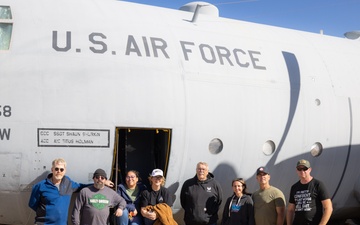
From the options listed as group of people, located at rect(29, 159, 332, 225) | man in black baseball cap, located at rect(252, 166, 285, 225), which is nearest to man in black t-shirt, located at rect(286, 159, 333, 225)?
group of people, located at rect(29, 159, 332, 225)

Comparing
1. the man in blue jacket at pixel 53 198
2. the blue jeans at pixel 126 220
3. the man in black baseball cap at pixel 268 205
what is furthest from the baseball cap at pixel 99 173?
the man in black baseball cap at pixel 268 205

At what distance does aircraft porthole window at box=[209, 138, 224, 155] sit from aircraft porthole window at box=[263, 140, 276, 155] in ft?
2.88

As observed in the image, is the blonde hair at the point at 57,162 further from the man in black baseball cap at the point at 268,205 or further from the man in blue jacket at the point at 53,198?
the man in black baseball cap at the point at 268,205

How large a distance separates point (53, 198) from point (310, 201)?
148 inches

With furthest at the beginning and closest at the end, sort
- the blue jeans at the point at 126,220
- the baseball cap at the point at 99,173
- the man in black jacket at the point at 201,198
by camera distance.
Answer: the man in black jacket at the point at 201,198 → the blue jeans at the point at 126,220 → the baseball cap at the point at 99,173

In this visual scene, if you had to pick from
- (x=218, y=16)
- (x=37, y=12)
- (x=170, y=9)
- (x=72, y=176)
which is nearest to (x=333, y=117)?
(x=218, y=16)

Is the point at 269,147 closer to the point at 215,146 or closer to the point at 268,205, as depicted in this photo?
the point at 215,146

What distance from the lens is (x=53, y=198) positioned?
6.95 meters

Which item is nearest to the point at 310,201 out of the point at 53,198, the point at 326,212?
the point at 326,212

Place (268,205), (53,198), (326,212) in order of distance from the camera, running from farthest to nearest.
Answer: (268,205) < (326,212) < (53,198)

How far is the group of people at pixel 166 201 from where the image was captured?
6.97 metres

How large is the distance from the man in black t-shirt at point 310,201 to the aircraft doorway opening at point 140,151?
7.49 ft

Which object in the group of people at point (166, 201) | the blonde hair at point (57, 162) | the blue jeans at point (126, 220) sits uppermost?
the blonde hair at point (57, 162)

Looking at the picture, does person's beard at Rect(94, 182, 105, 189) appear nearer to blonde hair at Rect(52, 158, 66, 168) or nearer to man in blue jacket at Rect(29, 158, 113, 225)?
man in blue jacket at Rect(29, 158, 113, 225)
